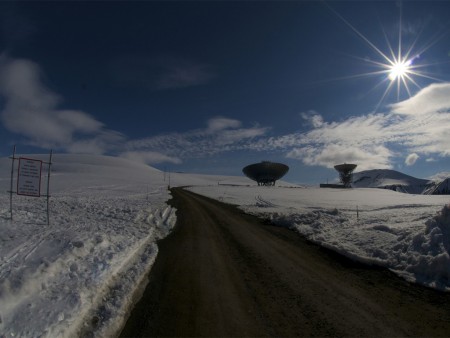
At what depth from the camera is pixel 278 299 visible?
7523 millimetres

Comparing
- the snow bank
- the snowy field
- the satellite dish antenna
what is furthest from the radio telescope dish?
the snow bank

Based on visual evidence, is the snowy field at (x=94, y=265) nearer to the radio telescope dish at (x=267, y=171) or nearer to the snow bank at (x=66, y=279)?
the snow bank at (x=66, y=279)

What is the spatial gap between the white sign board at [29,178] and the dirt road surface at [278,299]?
6.73m

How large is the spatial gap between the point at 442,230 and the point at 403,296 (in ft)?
11.4

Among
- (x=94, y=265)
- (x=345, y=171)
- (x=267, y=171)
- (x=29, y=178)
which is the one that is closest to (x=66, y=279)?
(x=94, y=265)

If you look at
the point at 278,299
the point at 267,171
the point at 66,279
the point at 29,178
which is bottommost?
the point at 278,299

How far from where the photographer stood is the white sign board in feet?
46.9

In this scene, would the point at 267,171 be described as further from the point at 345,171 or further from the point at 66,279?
the point at 66,279

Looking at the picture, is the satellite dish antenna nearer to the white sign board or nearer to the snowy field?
the snowy field

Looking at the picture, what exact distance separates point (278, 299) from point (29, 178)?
12.4 m

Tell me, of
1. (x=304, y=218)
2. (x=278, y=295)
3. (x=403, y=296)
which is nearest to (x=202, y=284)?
(x=278, y=295)

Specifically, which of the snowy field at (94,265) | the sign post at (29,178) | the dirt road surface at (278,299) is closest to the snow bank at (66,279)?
the snowy field at (94,265)

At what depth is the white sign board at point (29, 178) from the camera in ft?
46.9

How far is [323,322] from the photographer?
6.40 m
